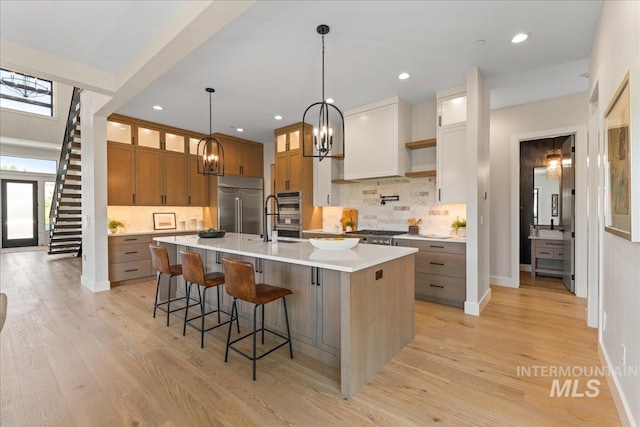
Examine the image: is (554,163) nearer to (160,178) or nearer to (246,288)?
(246,288)

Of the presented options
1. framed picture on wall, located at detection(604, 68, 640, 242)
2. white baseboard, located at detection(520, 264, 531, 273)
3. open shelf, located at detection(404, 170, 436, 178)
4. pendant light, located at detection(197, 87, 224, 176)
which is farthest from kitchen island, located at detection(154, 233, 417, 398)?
white baseboard, located at detection(520, 264, 531, 273)

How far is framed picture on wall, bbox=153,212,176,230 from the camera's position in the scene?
5844mm

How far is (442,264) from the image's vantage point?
380cm

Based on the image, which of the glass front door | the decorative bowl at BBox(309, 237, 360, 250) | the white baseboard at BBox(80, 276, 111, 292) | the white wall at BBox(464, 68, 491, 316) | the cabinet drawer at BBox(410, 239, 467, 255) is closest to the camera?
the decorative bowl at BBox(309, 237, 360, 250)

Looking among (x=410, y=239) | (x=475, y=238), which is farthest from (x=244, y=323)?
(x=475, y=238)

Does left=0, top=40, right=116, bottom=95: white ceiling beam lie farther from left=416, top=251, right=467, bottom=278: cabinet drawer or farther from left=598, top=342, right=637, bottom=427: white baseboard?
left=598, top=342, right=637, bottom=427: white baseboard

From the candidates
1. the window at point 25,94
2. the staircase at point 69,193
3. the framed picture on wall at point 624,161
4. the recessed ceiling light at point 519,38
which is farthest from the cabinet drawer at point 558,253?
the window at point 25,94

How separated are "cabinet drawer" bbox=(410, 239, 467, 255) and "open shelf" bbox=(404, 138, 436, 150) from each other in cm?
144

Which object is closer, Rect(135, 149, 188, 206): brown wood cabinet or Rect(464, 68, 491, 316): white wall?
Rect(464, 68, 491, 316): white wall

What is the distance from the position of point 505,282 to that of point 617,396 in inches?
121

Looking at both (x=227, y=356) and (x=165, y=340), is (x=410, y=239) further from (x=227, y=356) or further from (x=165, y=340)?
(x=165, y=340)

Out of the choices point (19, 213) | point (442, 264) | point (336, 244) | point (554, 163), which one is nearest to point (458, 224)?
Result: point (442, 264)

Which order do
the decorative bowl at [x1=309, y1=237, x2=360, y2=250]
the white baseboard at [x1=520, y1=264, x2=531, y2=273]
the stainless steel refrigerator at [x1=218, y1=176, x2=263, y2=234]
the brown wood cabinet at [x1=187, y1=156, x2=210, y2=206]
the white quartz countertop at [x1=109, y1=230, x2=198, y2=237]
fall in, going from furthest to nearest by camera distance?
the stainless steel refrigerator at [x1=218, y1=176, x2=263, y2=234] < the brown wood cabinet at [x1=187, y1=156, x2=210, y2=206] < the white baseboard at [x1=520, y1=264, x2=531, y2=273] < the white quartz countertop at [x1=109, y1=230, x2=198, y2=237] < the decorative bowl at [x1=309, y1=237, x2=360, y2=250]

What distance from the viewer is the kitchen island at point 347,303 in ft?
6.57
